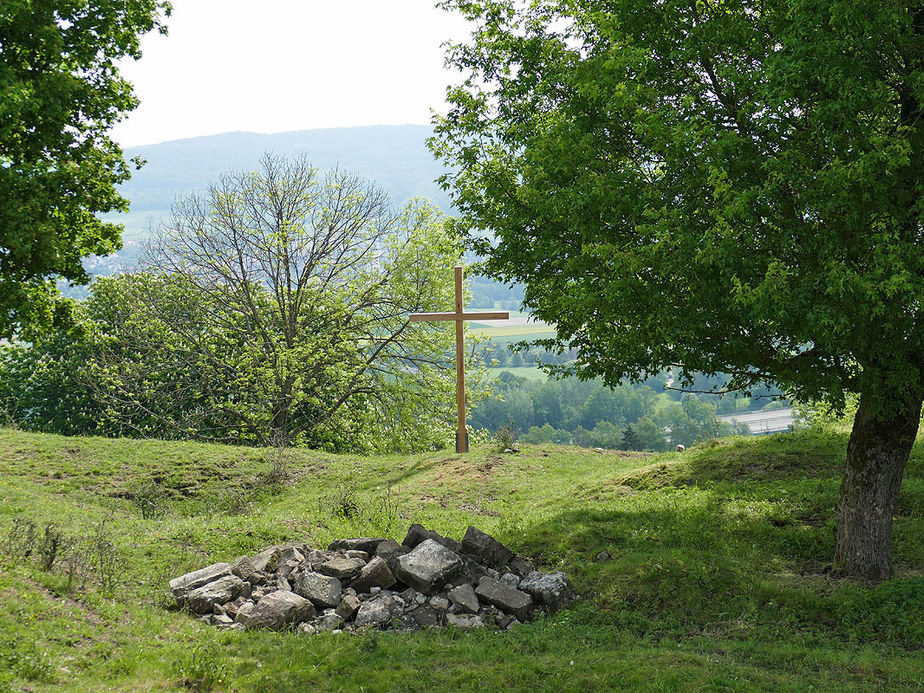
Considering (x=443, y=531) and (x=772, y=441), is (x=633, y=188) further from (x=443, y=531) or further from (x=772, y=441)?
(x=772, y=441)

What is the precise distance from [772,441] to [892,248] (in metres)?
8.73

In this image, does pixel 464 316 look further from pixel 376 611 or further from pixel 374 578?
pixel 376 611

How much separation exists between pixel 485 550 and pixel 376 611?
1.98 metres

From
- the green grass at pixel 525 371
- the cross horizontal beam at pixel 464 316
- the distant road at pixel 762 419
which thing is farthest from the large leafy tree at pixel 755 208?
the green grass at pixel 525 371

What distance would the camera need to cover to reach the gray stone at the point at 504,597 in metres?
9.22

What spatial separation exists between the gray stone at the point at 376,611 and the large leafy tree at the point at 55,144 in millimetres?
7422

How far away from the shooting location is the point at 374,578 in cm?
957

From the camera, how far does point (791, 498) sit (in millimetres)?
12758

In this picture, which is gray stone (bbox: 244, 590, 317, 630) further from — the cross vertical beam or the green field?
the green field

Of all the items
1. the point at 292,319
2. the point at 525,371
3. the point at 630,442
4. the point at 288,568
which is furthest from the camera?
the point at 525,371

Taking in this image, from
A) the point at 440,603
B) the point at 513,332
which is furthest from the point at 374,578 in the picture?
the point at 513,332

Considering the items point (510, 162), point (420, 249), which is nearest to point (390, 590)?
point (510, 162)

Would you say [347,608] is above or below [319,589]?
below

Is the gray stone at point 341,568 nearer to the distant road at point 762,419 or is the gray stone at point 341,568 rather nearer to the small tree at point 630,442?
the small tree at point 630,442
